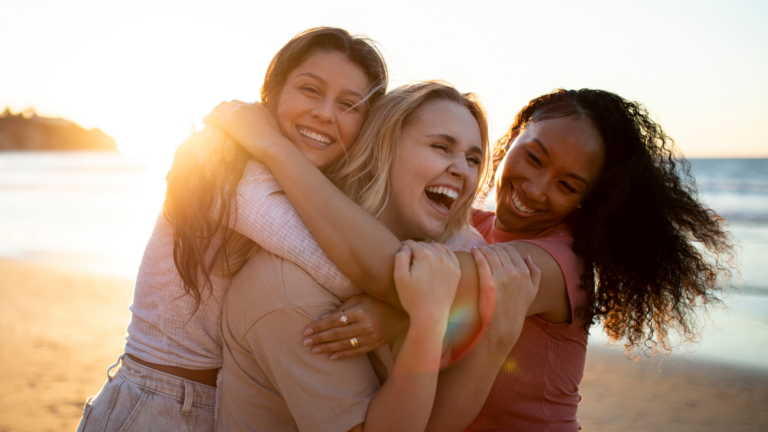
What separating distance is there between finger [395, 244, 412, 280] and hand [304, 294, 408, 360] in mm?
206

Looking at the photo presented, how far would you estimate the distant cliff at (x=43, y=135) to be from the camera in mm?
63906

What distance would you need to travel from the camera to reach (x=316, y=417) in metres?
1.80

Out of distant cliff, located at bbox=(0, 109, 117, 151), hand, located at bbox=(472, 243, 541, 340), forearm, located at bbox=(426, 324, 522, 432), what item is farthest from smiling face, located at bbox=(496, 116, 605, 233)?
distant cliff, located at bbox=(0, 109, 117, 151)

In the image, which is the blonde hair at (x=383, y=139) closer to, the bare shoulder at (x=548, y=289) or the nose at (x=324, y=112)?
the nose at (x=324, y=112)

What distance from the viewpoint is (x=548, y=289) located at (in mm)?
2352

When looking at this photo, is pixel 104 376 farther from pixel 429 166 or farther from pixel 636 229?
pixel 636 229

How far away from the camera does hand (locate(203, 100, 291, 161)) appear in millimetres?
2342

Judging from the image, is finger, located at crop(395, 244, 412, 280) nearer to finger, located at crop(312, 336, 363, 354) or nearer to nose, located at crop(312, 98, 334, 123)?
finger, located at crop(312, 336, 363, 354)

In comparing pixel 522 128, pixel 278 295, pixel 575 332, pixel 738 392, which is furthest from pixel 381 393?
pixel 738 392

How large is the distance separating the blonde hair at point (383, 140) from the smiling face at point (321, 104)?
0.11 m

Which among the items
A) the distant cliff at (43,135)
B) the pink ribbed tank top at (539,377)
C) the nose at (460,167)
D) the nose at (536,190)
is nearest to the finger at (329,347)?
the pink ribbed tank top at (539,377)

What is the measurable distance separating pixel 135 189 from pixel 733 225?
25082 mm

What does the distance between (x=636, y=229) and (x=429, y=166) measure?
112cm

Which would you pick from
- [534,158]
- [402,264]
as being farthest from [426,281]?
[534,158]
